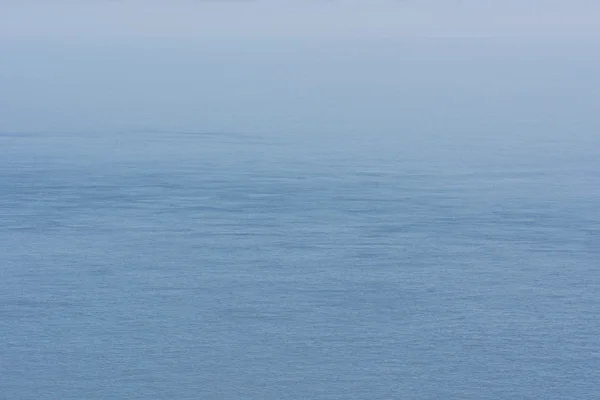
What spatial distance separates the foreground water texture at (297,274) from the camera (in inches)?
911

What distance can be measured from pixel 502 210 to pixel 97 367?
14.0 meters

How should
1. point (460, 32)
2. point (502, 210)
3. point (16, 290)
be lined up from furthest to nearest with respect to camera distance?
point (460, 32), point (502, 210), point (16, 290)

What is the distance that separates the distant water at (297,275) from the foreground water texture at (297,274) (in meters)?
0.05

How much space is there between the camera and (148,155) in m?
42.4

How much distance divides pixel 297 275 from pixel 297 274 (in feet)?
0.21

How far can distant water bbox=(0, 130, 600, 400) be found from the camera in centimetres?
2311

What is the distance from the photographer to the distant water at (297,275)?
23.1 meters

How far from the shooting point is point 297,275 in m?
28.5

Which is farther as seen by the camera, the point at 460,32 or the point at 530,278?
the point at 460,32

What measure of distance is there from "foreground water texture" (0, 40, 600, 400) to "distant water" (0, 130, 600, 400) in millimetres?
55

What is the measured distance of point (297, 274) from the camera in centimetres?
2852

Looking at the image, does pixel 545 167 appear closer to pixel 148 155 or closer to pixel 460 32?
pixel 148 155

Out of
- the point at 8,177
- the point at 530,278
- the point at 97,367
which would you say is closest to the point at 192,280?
the point at 97,367

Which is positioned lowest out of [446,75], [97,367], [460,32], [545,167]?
[97,367]
